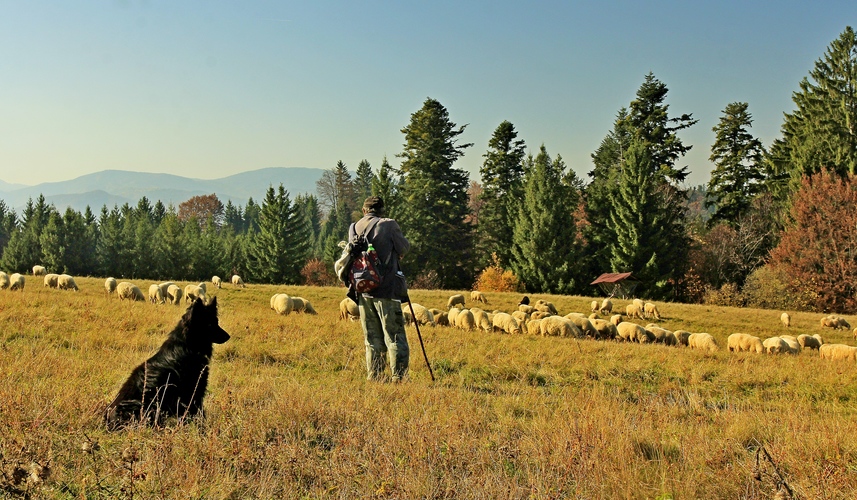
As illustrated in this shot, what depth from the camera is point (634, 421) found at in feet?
17.9

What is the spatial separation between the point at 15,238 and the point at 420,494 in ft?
266

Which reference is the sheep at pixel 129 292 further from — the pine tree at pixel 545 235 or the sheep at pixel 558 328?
the pine tree at pixel 545 235

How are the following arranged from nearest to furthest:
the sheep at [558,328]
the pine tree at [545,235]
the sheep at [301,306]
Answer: the sheep at [558,328]
the sheep at [301,306]
the pine tree at [545,235]

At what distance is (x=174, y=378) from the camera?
4973mm

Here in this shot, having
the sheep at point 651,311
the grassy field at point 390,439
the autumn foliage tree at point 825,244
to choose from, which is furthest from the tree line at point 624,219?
the grassy field at point 390,439

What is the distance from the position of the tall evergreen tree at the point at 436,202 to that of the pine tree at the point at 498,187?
6.31 feet

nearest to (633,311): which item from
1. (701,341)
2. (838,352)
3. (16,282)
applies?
(701,341)

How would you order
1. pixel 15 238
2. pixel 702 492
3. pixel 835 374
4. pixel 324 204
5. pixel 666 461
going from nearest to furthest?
1. pixel 702 492
2. pixel 666 461
3. pixel 835 374
4. pixel 15 238
5. pixel 324 204

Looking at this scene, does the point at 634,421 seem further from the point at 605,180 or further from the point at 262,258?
the point at 262,258

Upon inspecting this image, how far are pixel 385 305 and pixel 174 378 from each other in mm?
2931

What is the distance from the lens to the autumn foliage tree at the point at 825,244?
39.6 m

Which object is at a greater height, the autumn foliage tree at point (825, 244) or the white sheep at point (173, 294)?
the autumn foliage tree at point (825, 244)

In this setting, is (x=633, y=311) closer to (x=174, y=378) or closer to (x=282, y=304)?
(x=282, y=304)

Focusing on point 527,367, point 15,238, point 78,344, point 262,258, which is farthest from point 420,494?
point 15,238
